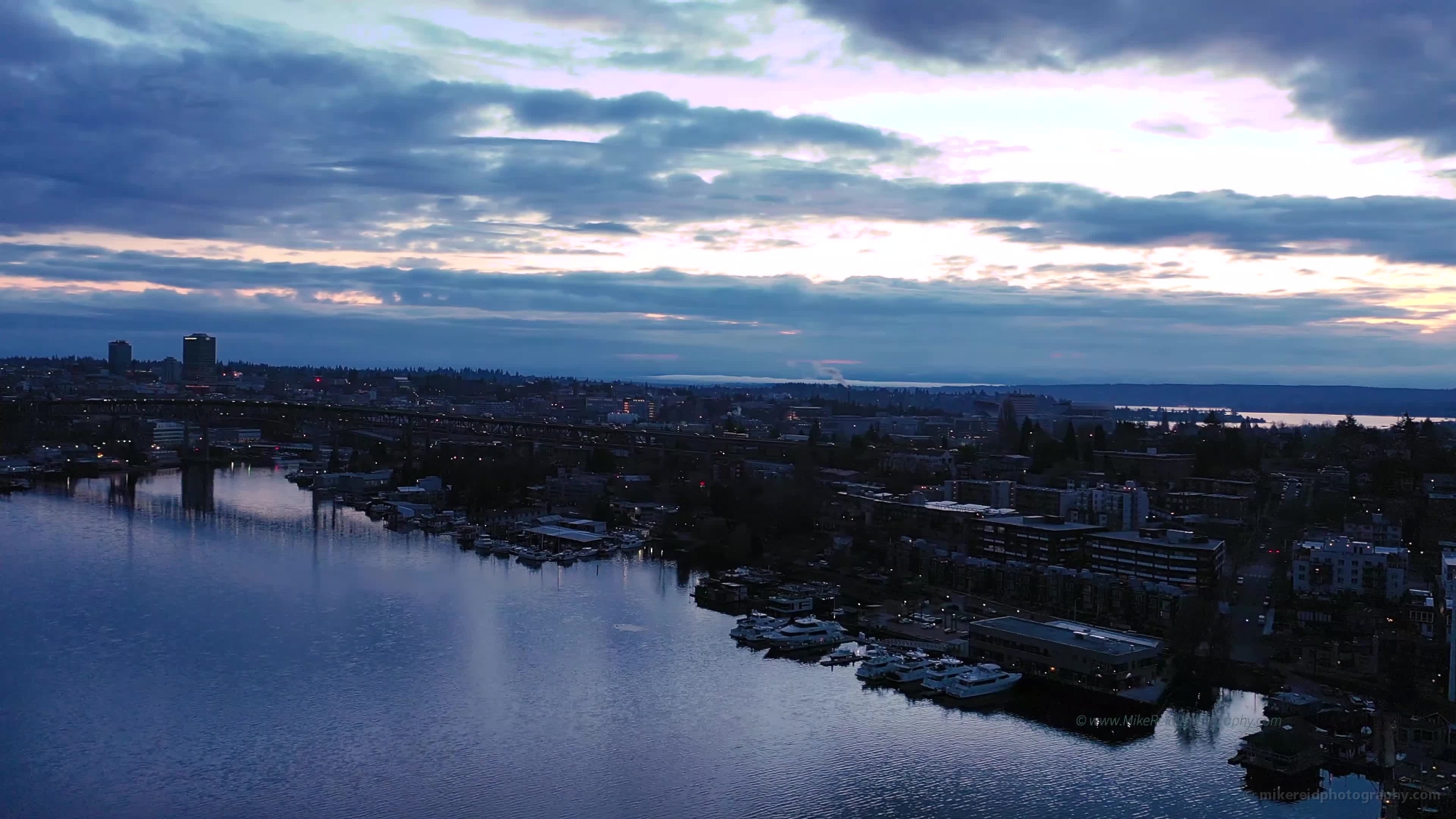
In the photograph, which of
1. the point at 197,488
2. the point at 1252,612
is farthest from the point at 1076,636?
the point at 197,488

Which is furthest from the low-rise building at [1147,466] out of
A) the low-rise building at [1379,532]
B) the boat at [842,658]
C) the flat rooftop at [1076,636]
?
the boat at [842,658]

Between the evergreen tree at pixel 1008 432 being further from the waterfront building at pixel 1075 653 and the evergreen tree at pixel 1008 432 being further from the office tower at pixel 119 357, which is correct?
the office tower at pixel 119 357

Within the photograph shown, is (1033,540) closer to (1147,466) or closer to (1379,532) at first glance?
(1379,532)

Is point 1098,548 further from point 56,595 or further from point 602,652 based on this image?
point 56,595

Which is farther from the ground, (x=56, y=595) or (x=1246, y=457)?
(x=1246, y=457)

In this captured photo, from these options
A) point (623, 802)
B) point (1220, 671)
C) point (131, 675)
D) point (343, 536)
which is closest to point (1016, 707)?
point (1220, 671)

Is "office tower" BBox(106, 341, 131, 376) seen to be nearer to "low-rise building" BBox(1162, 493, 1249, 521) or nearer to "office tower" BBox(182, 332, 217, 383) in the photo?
"office tower" BBox(182, 332, 217, 383)
